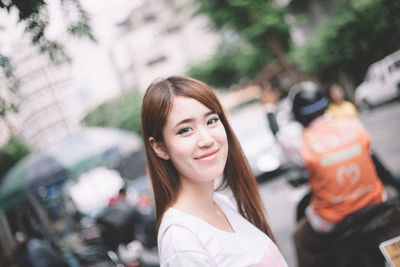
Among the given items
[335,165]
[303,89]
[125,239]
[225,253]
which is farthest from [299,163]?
[125,239]

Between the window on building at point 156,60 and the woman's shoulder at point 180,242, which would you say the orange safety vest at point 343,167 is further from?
the window on building at point 156,60

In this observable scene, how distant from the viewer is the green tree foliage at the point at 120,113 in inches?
903

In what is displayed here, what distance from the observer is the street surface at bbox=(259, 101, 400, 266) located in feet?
14.2

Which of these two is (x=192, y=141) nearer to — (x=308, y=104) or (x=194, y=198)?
(x=194, y=198)

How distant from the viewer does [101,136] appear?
7301mm

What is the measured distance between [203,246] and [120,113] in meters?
24.2

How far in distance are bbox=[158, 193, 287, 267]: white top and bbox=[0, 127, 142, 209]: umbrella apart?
5.02 m

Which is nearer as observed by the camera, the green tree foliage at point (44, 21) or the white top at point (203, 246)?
the white top at point (203, 246)

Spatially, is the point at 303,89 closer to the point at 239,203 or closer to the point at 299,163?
the point at 299,163

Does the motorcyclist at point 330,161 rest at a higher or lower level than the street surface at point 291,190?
higher

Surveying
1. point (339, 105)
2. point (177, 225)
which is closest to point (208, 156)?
point (177, 225)

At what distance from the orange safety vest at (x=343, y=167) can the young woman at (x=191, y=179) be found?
75cm

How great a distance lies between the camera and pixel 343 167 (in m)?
1.81

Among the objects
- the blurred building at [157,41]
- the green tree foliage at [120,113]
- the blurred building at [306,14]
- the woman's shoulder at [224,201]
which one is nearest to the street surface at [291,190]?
the woman's shoulder at [224,201]
